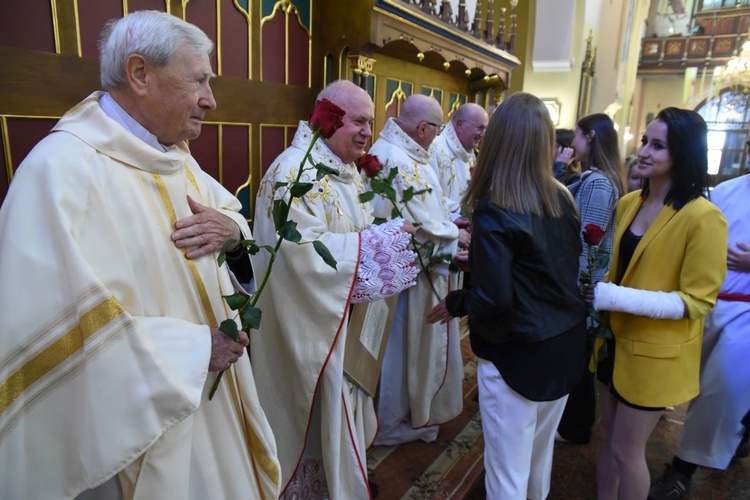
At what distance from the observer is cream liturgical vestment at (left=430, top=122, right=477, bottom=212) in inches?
138

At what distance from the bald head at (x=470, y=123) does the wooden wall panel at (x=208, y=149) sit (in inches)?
71.9

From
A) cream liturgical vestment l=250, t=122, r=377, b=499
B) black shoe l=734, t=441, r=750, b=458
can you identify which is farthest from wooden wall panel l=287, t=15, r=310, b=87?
black shoe l=734, t=441, r=750, b=458

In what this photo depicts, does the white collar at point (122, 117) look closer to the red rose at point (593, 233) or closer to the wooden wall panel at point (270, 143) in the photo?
the red rose at point (593, 233)

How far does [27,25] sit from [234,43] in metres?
1.04

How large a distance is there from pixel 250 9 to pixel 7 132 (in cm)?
142

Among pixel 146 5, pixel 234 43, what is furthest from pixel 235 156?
pixel 146 5

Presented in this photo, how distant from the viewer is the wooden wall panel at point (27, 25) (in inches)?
66.4

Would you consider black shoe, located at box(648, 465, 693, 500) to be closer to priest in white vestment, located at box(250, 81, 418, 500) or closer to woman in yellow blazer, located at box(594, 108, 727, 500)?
woman in yellow blazer, located at box(594, 108, 727, 500)

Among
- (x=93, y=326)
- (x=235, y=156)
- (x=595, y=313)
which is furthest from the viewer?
(x=235, y=156)

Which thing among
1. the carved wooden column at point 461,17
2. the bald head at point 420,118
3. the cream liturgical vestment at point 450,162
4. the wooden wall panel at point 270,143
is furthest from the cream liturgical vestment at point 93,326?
the carved wooden column at point 461,17

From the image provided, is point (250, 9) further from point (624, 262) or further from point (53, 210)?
→ point (624, 262)

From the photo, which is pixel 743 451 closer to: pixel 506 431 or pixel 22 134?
pixel 506 431

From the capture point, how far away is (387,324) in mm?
2428

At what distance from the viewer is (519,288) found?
161 cm
